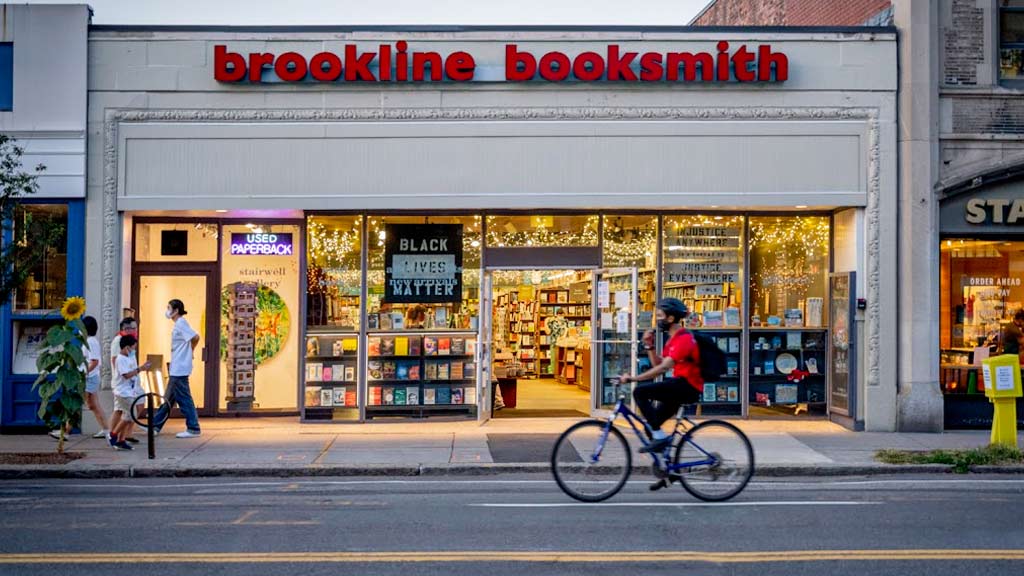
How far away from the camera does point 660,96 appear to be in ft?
51.4

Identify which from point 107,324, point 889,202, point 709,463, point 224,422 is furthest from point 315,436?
point 889,202

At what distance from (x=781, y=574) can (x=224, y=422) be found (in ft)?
37.1

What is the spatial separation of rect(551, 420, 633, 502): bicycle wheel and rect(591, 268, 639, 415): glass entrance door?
6049 millimetres

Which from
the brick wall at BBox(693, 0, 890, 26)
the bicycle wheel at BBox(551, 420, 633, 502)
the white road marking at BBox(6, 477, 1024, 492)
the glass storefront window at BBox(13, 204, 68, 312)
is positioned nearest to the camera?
the bicycle wheel at BBox(551, 420, 633, 502)

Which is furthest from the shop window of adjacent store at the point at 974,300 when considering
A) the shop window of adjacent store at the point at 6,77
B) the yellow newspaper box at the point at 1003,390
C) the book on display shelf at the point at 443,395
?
the shop window of adjacent store at the point at 6,77

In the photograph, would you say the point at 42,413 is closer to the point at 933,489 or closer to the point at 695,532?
the point at 695,532

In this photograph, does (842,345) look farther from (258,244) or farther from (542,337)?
(542,337)

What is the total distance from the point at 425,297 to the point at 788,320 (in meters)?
5.74

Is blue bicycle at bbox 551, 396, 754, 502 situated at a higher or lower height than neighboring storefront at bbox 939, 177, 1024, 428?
lower

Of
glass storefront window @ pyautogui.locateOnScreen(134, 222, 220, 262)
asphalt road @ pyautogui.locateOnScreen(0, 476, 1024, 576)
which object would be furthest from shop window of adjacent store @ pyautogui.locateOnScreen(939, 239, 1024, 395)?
glass storefront window @ pyautogui.locateOnScreen(134, 222, 220, 262)

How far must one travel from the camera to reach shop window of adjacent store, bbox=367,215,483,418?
1627cm

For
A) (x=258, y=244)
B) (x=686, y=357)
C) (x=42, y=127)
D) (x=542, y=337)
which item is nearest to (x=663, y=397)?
(x=686, y=357)

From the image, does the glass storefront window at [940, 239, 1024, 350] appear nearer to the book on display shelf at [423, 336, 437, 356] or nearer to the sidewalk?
the sidewalk

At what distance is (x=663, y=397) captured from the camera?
9.78 m
